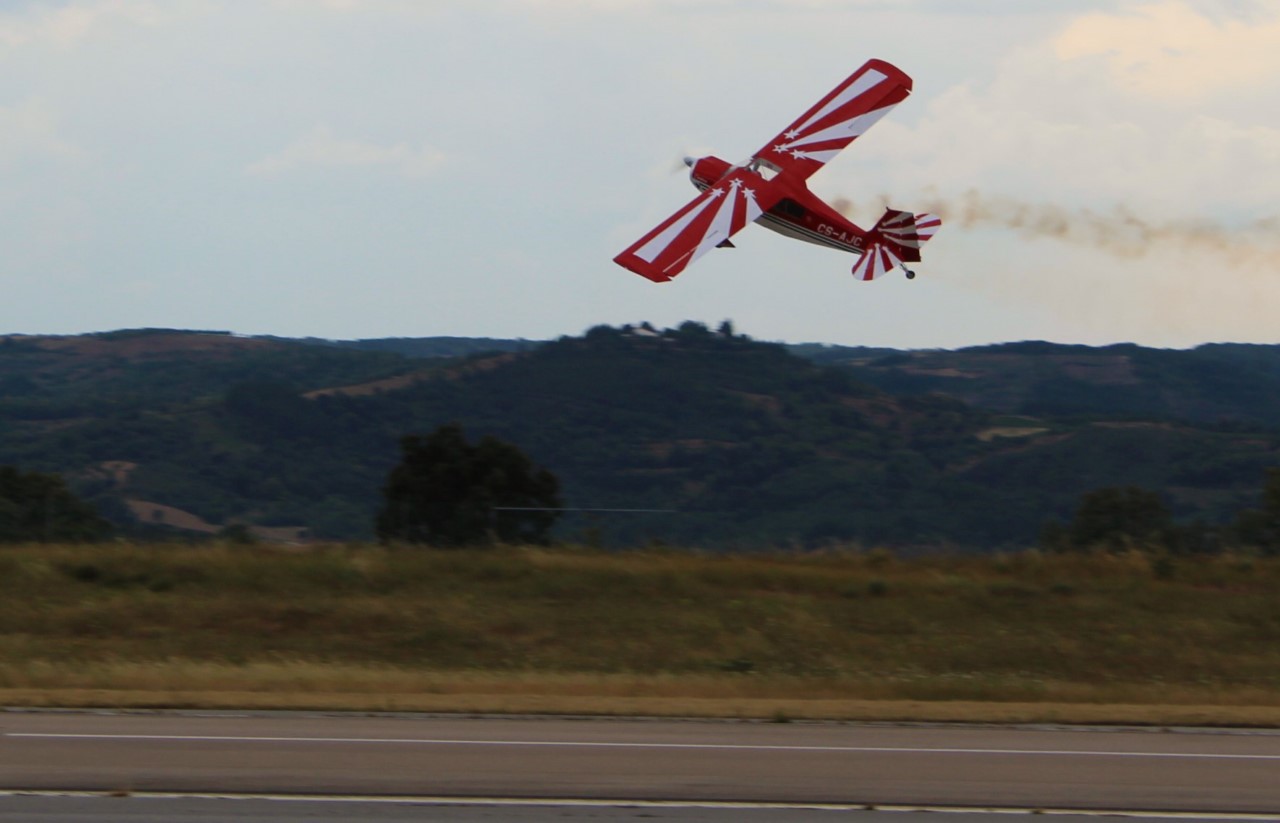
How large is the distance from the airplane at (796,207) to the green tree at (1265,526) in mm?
11847

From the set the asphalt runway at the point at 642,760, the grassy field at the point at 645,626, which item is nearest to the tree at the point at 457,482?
the grassy field at the point at 645,626

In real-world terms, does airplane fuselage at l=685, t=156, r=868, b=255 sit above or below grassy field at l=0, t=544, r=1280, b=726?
above

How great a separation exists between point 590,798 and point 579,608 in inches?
575

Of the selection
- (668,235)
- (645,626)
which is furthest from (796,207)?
(645,626)

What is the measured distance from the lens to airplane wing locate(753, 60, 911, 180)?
26703mm

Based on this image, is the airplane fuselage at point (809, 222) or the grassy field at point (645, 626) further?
the airplane fuselage at point (809, 222)

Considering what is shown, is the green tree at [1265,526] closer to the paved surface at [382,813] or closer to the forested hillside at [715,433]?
the paved surface at [382,813]

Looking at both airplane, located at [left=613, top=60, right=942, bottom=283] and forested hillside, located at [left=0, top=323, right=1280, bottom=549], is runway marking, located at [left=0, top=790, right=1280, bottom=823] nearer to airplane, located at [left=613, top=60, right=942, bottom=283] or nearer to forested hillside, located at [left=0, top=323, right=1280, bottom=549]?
airplane, located at [left=613, top=60, right=942, bottom=283]

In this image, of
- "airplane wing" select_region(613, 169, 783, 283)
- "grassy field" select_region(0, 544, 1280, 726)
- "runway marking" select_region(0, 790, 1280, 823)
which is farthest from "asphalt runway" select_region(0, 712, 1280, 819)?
"airplane wing" select_region(613, 169, 783, 283)

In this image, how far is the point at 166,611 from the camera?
2592 centimetres

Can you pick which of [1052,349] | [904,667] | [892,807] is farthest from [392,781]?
[1052,349]

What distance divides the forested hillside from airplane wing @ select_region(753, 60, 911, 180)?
43192 mm

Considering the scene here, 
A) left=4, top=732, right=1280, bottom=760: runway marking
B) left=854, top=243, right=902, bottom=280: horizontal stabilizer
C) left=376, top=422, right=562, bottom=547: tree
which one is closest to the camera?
left=4, top=732, right=1280, bottom=760: runway marking

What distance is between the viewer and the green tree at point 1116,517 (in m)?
43.0
